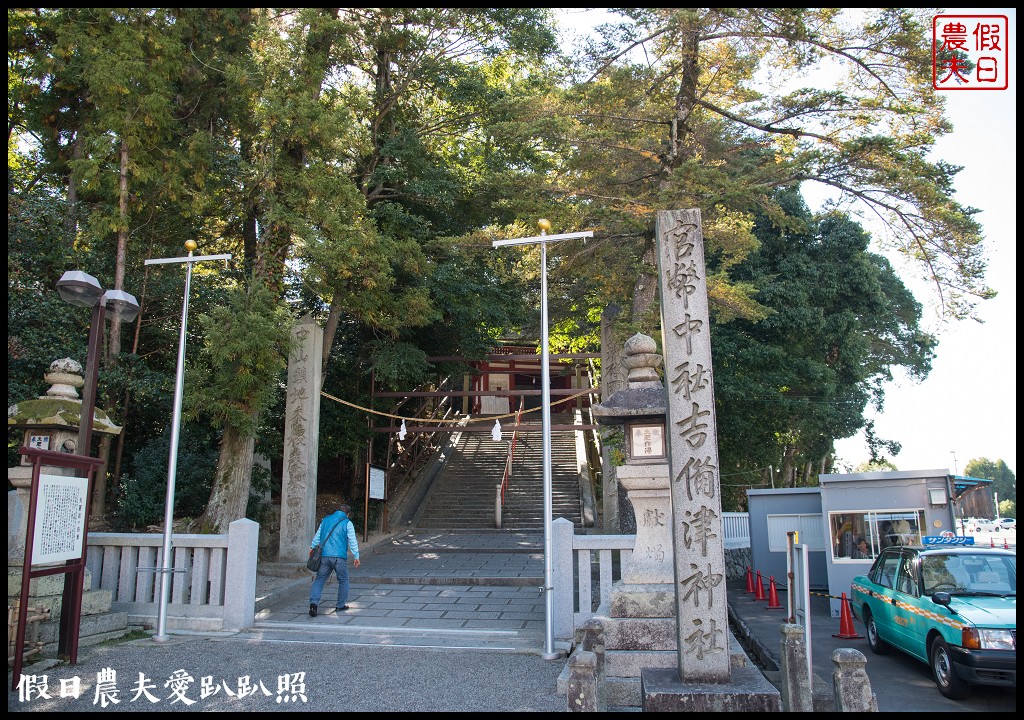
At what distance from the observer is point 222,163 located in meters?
13.3

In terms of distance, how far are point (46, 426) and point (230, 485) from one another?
432 cm

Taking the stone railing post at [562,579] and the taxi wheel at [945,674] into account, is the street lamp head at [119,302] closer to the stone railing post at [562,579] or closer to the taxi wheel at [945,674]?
the stone railing post at [562,579]

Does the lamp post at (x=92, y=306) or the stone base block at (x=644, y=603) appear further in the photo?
the lamp post at (x=92, y=306)

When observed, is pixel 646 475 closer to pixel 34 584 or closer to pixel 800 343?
pixel 34 584

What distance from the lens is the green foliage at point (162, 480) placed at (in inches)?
469

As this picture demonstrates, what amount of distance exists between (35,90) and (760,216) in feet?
56.5

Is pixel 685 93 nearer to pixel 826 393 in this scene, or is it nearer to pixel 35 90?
pixel 826 393

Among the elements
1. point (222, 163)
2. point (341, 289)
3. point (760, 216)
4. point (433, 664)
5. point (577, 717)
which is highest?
point (760, 216)

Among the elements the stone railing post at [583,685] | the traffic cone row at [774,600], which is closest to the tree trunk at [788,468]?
the traffic cone row at [774,600]

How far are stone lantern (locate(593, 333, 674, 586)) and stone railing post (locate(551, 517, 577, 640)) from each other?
2.73 ft

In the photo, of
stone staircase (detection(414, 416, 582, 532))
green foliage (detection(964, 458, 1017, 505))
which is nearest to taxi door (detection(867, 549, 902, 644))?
stone staircase (detection(414, 416, 582, 532))

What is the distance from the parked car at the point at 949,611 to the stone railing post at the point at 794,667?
2187 millimetres

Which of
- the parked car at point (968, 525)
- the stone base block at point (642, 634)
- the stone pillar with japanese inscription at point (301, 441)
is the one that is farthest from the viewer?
the parked car at point (968, 525)

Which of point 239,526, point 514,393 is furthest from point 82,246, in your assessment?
point 514,393
